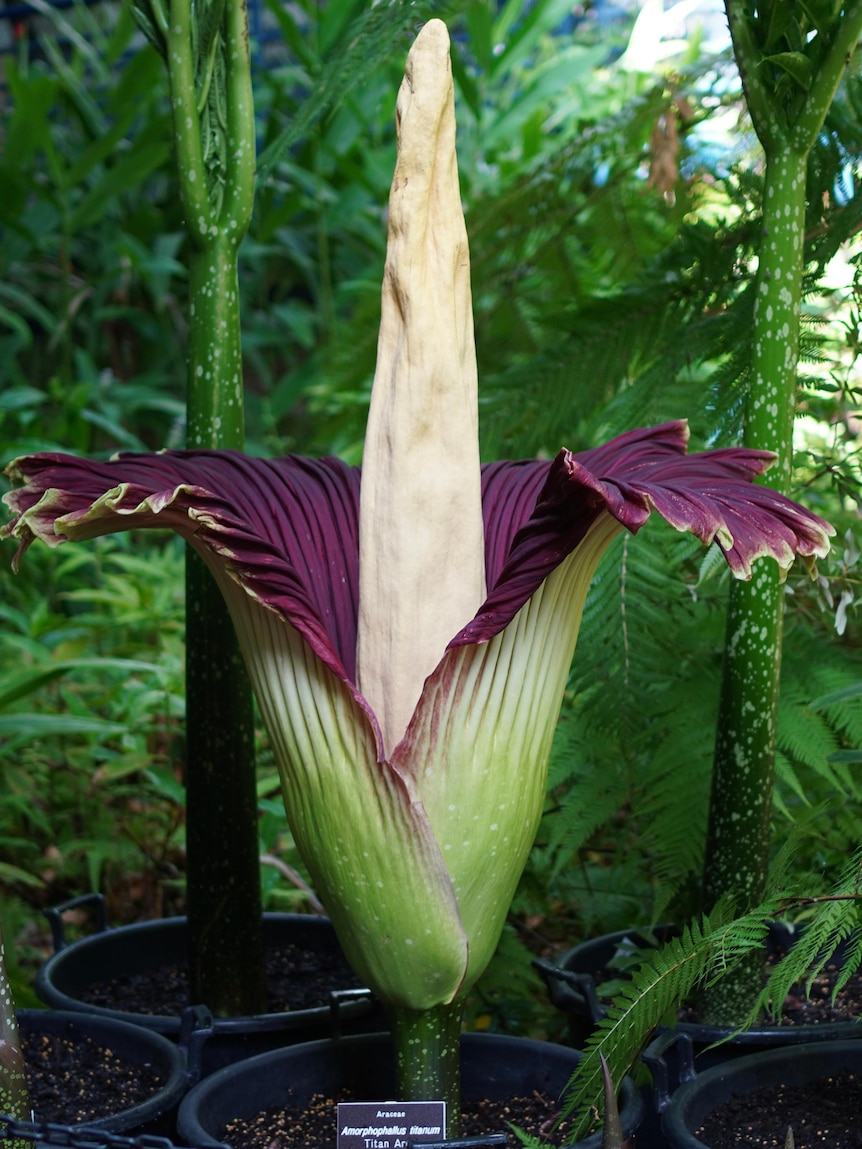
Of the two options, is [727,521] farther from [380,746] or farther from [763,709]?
[763,709]

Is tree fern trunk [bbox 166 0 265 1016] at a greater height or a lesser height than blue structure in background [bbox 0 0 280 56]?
lesser

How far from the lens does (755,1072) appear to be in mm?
1021

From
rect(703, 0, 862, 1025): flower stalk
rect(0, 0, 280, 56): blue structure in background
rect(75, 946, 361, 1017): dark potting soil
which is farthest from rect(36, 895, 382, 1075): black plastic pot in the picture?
rect(0, 0, 280, 56): blue structure in background

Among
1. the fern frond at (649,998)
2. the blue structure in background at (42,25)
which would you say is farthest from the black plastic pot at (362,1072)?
the blue structure in background at (42,25)

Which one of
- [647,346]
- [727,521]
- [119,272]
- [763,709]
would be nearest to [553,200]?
[647,346]

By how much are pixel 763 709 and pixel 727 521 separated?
400mm

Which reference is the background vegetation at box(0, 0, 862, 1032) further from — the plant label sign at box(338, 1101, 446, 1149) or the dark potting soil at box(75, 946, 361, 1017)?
the plant label sign at box(338, 1101, 446, 1149)

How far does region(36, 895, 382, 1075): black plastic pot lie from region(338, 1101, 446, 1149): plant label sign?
208 millimetres

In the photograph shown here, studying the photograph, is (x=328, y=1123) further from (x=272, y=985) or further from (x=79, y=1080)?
(x=272, y=985)

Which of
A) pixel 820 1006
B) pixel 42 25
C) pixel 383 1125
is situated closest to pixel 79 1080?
pixel 383 1125

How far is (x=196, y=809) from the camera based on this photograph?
1273 millimetres

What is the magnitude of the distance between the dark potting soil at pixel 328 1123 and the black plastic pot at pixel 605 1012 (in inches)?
3.5

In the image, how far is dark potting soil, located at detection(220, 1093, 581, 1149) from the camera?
96 centimetres

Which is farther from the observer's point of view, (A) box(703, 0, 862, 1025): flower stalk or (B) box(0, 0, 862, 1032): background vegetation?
(B) box(0, 0, 862, 1032): background vegetation
